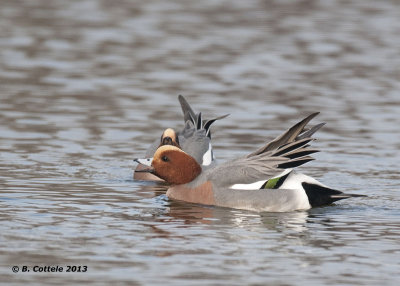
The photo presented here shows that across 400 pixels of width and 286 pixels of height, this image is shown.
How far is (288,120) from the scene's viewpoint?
1703 cm

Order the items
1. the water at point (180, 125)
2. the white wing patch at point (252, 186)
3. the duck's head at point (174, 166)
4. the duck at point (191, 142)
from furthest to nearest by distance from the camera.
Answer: the duck at point (191, 142), the duck's head at point (174, 166), the white wing patch at point (252, 186), the water at point (180, 125)

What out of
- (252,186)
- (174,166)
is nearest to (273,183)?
(252,186)

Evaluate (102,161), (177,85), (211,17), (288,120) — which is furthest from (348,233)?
(211,17)

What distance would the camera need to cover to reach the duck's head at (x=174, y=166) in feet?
40.7

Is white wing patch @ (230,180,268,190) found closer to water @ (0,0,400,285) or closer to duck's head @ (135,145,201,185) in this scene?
water @ (0,0,400,285)

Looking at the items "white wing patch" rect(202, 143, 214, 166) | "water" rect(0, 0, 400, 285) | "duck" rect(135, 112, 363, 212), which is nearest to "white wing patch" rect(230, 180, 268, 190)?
"duck" rect(135, 112, 363, 212)

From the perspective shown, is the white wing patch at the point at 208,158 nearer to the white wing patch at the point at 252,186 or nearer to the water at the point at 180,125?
the water at the point at 180,125

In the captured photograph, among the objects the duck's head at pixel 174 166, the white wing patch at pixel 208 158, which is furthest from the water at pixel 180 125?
the white wing patch at pixel 208 158

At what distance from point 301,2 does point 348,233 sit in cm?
2175

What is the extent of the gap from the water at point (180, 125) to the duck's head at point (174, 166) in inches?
12.5

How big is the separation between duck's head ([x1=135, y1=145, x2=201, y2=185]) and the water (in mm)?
317

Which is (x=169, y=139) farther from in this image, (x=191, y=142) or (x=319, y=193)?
(x=319, y=193)

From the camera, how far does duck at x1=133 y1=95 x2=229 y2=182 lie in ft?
45.3

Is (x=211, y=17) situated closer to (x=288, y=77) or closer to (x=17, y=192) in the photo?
(x=288, y=77)
